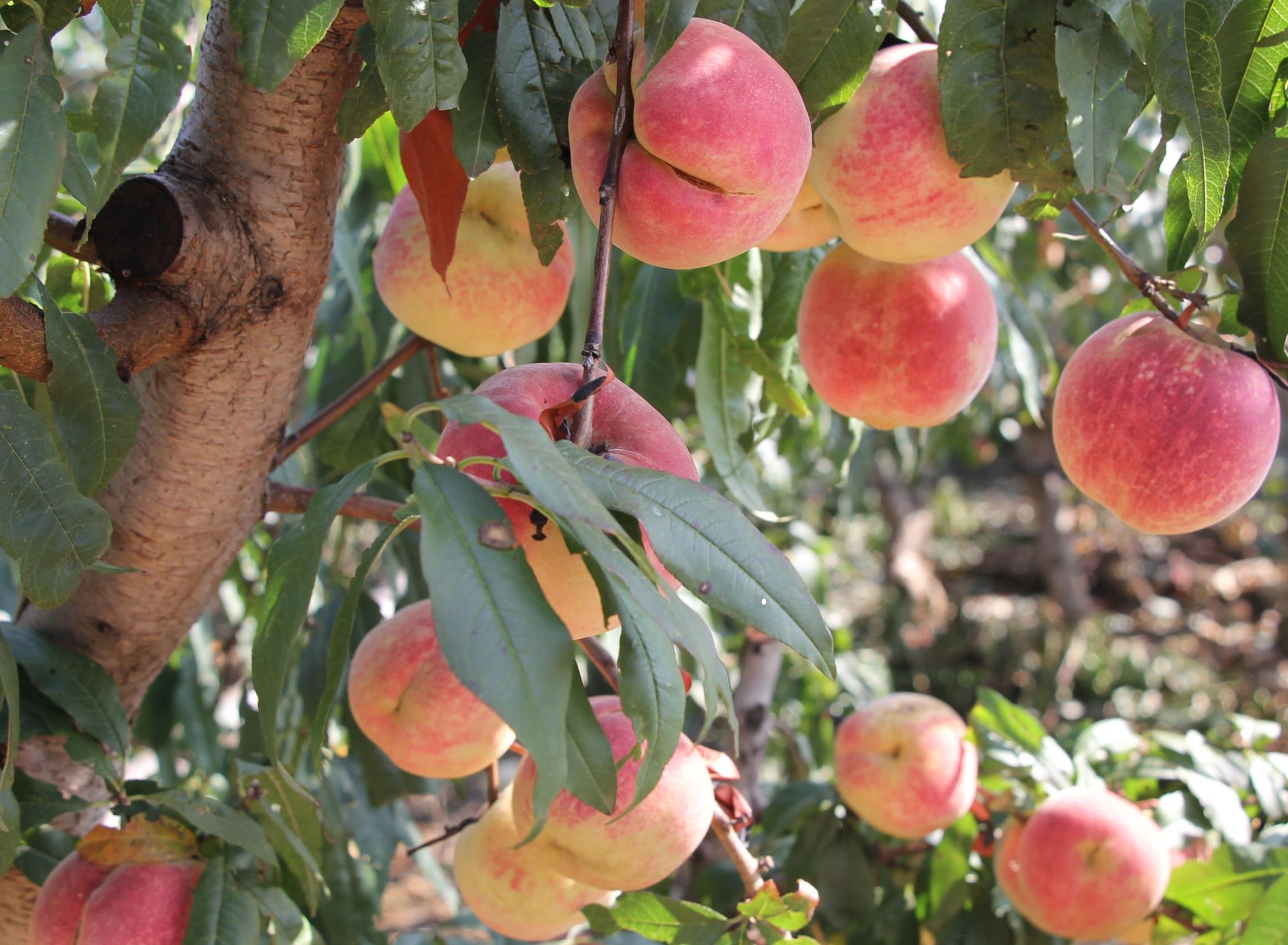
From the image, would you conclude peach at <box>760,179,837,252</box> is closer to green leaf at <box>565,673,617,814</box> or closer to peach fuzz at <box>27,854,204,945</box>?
green leaf at <box>565,673,617,814</box>

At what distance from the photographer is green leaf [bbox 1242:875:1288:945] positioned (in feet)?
2.92

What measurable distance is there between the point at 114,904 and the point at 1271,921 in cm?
92

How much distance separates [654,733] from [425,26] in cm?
39

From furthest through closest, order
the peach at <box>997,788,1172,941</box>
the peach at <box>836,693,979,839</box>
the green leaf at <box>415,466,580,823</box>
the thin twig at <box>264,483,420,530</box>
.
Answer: the peach at <box>836,693,979,839</box> < the peach at <box>997,788,1172,941</box> < the thin twig at <box>264,483,420,530</box> < the green leaf at <box>415,466,580,823</box>

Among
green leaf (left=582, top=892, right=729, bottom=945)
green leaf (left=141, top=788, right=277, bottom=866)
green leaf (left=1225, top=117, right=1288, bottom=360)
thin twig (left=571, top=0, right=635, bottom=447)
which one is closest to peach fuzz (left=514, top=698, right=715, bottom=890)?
green leaf (left=582, top=892, right=729, bottom=945)

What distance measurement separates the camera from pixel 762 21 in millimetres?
737

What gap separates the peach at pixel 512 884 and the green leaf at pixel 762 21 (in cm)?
63

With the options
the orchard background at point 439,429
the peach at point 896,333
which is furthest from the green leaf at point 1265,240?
the peach at point 896,333

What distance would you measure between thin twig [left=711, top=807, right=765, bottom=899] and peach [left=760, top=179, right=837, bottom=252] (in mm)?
477

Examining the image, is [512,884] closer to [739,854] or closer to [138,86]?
[739,854]

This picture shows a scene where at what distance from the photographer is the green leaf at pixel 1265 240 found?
718 mm

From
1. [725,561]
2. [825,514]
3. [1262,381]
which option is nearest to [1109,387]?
[1262,381]

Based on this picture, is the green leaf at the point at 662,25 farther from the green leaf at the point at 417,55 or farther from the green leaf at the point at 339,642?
the green leaf at the point at 339,642

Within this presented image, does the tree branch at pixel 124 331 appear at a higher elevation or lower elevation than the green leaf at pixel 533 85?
lower
